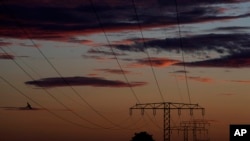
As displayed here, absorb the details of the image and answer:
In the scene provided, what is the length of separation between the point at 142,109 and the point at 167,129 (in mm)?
12296

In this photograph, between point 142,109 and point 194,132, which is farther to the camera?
point 194,132

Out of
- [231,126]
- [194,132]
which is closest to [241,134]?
[231,126]

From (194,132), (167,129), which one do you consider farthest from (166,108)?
(194,132)

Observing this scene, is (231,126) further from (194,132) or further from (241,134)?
(194,132)

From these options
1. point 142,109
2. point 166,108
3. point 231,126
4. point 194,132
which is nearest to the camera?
point 231,126

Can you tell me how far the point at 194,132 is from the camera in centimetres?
17100

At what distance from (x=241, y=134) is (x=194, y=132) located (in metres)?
111

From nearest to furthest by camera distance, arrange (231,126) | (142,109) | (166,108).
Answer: (231,126) → (142,109) → (166,108)

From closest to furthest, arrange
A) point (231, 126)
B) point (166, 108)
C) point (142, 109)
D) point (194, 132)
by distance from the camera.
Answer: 1. point (231, 126)
2. point (142, 109)
3. point (166, 108)
4. point (194, 132)

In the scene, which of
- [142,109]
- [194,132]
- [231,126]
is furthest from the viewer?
[194,132]

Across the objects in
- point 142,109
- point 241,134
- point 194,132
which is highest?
point 194,132

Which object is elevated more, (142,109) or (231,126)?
(142,109)

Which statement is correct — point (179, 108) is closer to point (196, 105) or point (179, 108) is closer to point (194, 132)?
point (196, 105)

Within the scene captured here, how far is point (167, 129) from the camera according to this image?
120 metres
